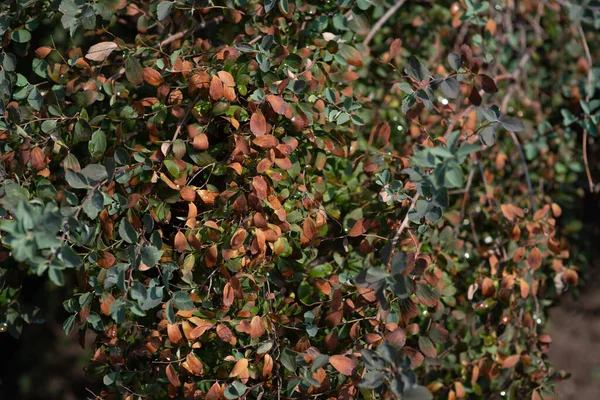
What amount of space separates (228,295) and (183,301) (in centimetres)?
9

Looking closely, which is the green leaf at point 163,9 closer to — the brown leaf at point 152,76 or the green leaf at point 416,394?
the brown leaf at point 152,76

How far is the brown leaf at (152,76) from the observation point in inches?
55.2

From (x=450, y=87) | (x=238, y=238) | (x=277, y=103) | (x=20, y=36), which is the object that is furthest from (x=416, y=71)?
(x=20, y=36)

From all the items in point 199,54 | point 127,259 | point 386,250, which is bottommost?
point 127,259

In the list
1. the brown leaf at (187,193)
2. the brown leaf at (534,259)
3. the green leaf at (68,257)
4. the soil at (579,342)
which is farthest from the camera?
the soil at (579,342)

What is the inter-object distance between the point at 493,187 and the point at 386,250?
88 centimetres

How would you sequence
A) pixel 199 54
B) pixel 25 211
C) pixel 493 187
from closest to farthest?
pixel 25 211
pixel 199 54
pixel 493 187

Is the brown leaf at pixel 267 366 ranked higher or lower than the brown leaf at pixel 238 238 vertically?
lower

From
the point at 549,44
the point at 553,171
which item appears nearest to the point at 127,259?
the point at 553,171

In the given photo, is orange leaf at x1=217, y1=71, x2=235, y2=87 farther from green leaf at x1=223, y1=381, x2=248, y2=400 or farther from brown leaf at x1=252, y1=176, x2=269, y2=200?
green leaf at x1=223, y1=381, x2=248, y2=400

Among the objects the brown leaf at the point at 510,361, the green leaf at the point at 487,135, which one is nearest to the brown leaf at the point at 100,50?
the green leaf at the point at 487,135

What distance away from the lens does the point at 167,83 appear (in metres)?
1.43

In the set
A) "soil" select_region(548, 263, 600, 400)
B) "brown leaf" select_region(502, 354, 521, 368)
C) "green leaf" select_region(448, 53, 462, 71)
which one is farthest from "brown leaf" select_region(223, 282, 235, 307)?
"soil" select_region(548, 263, 600, 400)

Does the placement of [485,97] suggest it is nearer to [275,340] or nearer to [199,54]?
[199,54]
